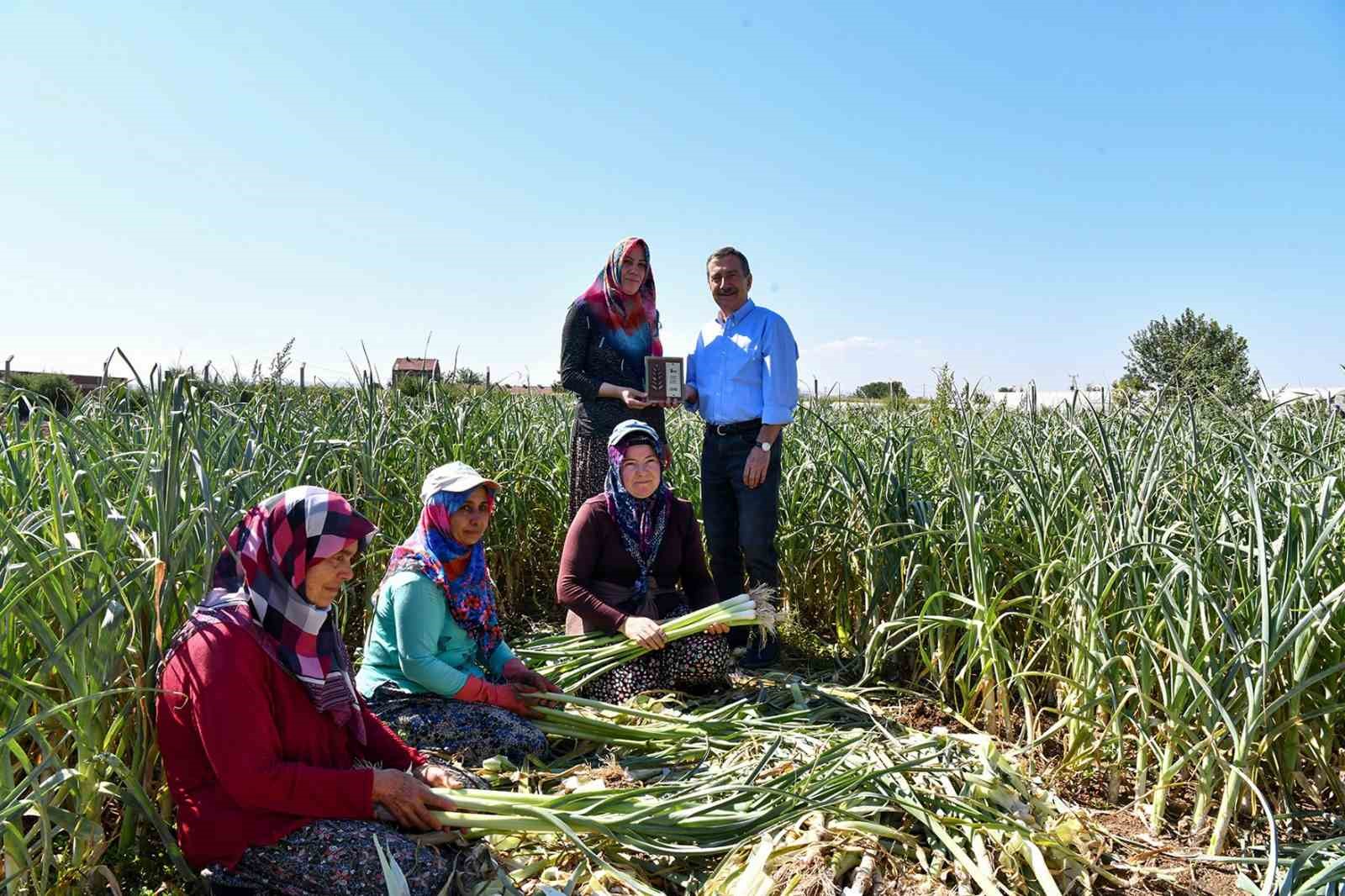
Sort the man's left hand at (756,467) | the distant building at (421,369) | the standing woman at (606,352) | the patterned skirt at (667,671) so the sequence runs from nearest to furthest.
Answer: the patterned skirt at (667,671)
the man's left hand at (756,467)
the standing woman at (606,352)
the distant building at (421,369)

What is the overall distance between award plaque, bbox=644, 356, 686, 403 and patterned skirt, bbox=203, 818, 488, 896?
78.7 inches

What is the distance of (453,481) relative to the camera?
2.26 m

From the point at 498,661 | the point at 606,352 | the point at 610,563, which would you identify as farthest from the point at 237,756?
the point at 606,352

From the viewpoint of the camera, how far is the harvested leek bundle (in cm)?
262

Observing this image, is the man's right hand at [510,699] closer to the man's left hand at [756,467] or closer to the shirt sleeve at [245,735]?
the shirt sleeve at [245,735]

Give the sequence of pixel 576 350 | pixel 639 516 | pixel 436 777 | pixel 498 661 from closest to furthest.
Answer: pixel 436 777 → pixel 498 661 → pixel 639 516 → pixel 576 350

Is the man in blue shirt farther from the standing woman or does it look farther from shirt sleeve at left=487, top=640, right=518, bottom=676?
shirt sleeve at left=487, top=640, right=518, bottom=676

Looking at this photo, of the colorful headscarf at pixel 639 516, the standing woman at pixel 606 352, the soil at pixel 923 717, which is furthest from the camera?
the standing woman at pixel 606 352

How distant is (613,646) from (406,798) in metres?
1.16

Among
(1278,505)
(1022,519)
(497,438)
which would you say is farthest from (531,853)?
(497,438)

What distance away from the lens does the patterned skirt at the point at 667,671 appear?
2.78m

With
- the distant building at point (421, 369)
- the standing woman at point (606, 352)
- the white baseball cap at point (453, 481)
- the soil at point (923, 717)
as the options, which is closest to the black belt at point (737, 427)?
the standing woman at point (606, 352)

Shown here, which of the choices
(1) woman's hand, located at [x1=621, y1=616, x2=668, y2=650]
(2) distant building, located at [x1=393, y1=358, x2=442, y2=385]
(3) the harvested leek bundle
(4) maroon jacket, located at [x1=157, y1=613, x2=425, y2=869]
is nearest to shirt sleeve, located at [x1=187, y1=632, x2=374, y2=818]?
(4) maroon jacket, located at [x1=157, y1=613, x2=425, y2=869]

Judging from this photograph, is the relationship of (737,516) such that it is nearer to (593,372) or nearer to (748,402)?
(748,402)
